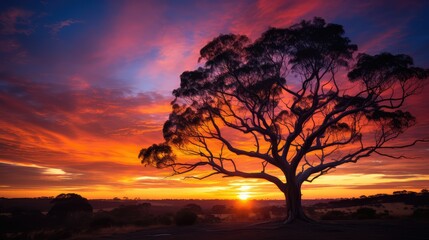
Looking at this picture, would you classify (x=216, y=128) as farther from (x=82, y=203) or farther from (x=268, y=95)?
(x=82, y=203)

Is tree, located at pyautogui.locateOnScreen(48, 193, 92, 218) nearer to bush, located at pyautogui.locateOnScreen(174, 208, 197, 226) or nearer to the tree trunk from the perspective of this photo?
bush, located at pyautogui.locateOnScreen(174, 208, 197, 226)

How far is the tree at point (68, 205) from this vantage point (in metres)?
53.7

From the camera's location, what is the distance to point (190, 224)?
32.6 metres

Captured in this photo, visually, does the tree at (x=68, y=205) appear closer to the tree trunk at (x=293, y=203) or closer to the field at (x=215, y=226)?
the field at (x=215, y=226)

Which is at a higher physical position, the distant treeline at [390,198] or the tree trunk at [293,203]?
the distant treeline at [390,198]

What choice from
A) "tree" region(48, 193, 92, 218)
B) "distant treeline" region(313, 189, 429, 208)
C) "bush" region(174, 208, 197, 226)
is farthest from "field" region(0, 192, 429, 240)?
"distant treeline" region(313, 189, 429, 208)

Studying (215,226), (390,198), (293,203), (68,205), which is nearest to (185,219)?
(215,226)

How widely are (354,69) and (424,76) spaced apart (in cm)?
469

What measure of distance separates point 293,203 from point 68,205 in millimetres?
40676

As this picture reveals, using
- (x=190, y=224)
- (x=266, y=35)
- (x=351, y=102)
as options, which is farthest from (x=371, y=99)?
(x=190, y=224)

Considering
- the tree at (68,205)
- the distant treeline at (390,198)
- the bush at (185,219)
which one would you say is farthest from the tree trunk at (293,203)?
the distant treeline at (390,198)

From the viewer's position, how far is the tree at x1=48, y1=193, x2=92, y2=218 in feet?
176

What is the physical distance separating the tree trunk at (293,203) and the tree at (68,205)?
3837 cm

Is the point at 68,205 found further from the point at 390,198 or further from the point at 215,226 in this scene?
the point at 390,198
